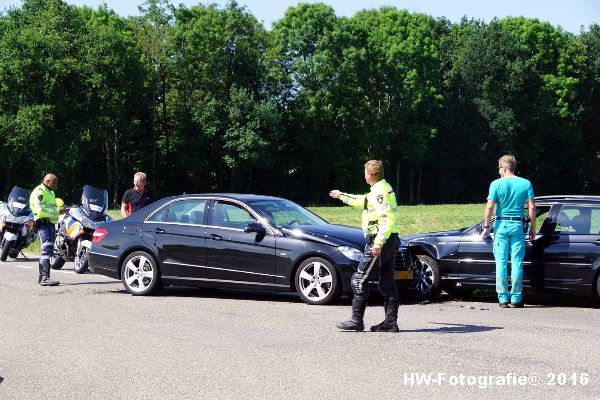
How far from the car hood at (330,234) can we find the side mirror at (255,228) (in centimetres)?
28

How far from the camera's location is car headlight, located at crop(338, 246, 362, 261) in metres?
11.8

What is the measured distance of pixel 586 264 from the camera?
468 inches

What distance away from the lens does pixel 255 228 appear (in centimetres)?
1261

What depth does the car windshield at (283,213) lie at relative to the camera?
12859 mm

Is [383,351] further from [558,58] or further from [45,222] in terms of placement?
[558,58]

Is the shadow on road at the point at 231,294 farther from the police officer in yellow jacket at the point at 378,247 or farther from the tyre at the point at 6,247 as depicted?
the tyre at the point at 6,247

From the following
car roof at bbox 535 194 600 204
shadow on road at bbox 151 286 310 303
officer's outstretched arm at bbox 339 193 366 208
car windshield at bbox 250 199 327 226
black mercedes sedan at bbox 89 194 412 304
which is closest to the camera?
officer's outstretched arm at bbox 339 193 366 208

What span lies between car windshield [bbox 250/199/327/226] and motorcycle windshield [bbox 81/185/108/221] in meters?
5.07

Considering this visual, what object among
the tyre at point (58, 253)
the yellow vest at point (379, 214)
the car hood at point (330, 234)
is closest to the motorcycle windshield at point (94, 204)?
the tyre at point (58, 253)

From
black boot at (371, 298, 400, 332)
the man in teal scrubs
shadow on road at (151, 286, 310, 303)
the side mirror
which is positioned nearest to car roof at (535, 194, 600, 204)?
the man in teal scrubs

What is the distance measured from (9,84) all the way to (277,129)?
17.5m

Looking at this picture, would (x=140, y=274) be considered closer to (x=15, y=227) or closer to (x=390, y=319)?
(x=390, y=319)

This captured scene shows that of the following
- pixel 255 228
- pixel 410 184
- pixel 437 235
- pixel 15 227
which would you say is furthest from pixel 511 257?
pixel 410 184

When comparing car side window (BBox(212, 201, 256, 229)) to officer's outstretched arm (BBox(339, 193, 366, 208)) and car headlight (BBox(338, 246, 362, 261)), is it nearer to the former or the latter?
car headlight (BBox(338, 246, 362, 261))
